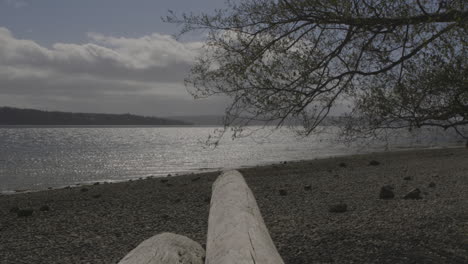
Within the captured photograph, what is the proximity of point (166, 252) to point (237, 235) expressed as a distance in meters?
1.14

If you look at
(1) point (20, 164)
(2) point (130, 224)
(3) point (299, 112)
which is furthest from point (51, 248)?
(1) point (20, 164)

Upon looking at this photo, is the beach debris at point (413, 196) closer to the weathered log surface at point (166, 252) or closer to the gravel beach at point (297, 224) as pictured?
the gravel beach at point (297, 224)

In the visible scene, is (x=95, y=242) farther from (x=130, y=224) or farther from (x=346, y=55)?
(x=346, y=55)

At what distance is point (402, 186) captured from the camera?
544 inches

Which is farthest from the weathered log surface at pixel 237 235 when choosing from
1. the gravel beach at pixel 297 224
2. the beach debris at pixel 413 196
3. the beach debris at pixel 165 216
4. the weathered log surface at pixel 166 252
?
the beach debris at pixel 413 196

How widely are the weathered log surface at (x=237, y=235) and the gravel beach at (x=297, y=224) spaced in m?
1.57

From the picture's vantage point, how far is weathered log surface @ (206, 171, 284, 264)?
10.8 feet

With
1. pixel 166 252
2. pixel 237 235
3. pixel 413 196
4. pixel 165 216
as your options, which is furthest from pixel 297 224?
pixel 237 235

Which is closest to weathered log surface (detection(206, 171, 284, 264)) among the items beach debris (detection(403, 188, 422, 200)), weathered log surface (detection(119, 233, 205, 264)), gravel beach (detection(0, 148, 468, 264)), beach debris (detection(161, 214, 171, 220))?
weathered log surface (detection(119, 233, 205, 264))

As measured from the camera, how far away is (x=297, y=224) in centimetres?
841

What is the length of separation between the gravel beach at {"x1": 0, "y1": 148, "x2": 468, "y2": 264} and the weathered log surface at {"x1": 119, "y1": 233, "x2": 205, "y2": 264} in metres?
1.97

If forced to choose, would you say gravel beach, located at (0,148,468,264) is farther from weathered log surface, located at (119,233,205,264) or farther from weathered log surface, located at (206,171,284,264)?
weathered log surface, located at (119,233,205,264)

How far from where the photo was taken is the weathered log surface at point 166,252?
4371mm

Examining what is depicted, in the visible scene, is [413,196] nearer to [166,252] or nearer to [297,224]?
[297,224]
